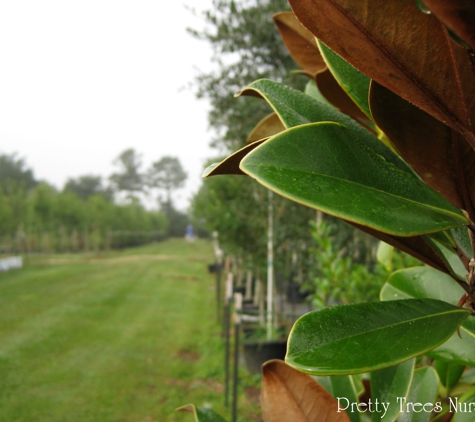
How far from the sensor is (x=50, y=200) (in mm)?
16750

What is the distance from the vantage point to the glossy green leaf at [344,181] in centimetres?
26

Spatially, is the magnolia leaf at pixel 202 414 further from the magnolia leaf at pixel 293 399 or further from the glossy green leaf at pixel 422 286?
the glossy green leaf at pixel 422 286

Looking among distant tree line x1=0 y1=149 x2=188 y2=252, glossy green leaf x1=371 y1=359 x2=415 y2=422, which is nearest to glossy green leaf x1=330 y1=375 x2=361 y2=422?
glossy green leaf x1=371 y1=359 x2=415 y2=422

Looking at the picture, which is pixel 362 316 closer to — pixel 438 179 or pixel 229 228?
pixel 438 179

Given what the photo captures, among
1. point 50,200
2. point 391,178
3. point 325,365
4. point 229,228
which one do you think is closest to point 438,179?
point 391,178

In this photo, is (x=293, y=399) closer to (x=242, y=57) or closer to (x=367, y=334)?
(x=367, y=334)

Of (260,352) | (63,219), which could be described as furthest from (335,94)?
(63,219)

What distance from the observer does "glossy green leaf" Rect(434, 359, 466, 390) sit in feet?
1.73

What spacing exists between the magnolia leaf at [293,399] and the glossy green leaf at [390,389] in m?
0.06

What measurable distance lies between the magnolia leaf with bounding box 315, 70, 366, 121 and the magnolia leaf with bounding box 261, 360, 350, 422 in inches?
12.0

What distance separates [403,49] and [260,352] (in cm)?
381

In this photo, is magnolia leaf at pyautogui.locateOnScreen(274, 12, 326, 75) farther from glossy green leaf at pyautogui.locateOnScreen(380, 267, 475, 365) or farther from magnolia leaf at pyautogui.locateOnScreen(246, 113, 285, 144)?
glossy green leaf at pyautogui.locateOnScreen(380, 267, 475, 365)

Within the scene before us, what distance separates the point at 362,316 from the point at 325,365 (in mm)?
59

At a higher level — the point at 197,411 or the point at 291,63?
the point at 291,63
